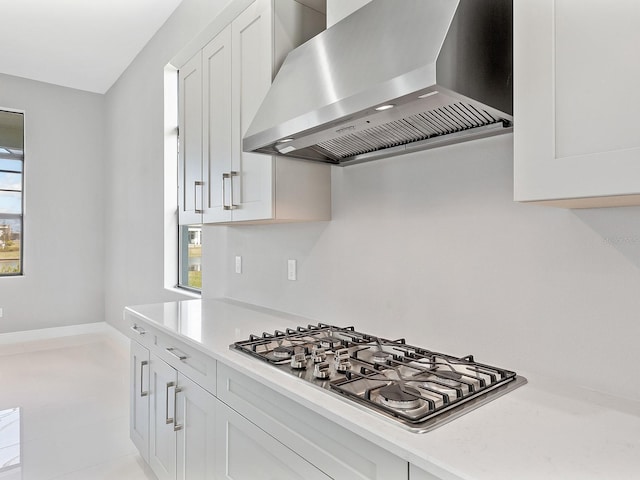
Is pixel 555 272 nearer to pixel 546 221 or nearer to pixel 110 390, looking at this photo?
pixel 546 221

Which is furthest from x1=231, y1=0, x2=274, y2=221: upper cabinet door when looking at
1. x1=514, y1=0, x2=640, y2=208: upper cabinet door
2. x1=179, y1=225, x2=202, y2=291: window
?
x1=179, y1=225, x2=202, y2=291: window

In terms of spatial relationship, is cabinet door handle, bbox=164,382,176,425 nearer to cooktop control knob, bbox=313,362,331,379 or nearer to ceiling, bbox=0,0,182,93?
cooktop control knob, bbox=313,362,331,379

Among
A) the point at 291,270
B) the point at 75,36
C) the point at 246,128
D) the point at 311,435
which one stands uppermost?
the point at 75,36

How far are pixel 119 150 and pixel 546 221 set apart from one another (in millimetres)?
5017

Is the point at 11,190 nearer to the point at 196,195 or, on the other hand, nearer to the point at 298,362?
the point at 196,195

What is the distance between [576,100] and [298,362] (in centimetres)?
100

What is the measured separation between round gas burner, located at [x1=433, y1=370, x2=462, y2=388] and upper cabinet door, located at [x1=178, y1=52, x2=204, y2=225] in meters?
1.78

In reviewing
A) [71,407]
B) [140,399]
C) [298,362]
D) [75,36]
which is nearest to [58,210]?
[75,36]

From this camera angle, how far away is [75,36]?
415 centimetres

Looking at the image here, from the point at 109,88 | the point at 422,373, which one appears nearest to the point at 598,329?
the point at 422,373

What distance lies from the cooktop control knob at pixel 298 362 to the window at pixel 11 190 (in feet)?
17.3

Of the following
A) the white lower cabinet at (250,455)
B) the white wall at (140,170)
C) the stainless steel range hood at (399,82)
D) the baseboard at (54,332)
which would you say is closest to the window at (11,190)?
the baseboard at (54,332)

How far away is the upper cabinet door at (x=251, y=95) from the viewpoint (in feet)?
6.49

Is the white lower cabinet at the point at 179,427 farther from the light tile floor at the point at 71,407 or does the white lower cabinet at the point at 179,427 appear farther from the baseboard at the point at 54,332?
the baseboard at the point at 54,332
